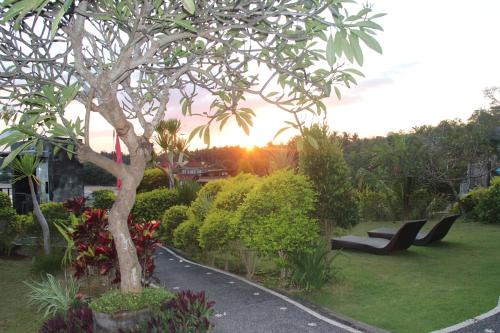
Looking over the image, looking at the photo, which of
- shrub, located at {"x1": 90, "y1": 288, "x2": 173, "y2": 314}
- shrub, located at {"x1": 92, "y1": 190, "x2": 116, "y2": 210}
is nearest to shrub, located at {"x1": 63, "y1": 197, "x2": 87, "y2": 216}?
shrub, located at {"x1": 90, "y1": 288, "x2": 173, "y2": 314}

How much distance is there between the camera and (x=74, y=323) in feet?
14.3

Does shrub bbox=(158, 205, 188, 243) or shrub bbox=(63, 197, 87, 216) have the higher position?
shrub bbox=(63, 197, 87, 216)

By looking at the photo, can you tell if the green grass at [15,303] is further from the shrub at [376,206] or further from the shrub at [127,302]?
the shrub at [376,206]

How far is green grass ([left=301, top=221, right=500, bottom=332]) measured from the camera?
584 centimetres

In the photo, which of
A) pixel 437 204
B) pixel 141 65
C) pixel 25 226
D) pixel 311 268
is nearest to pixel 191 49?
pixel 141 65

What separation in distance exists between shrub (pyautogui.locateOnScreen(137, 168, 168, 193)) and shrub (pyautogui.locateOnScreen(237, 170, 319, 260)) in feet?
37.1

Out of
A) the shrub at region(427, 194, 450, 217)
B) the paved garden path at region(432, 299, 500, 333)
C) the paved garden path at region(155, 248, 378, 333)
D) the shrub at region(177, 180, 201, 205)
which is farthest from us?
the shrub at region(427, 194, 450, 217)

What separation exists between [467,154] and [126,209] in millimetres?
17025

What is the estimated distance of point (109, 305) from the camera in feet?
13.8

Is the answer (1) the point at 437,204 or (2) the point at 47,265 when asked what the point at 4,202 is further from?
(1) the point at 437,204

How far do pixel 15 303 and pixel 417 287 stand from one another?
6760 millimetres

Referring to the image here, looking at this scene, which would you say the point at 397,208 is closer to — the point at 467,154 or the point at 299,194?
the point at 467,154

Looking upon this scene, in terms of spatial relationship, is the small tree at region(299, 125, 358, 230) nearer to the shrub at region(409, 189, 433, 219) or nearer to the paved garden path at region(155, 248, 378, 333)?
the paved garden path at region(155, 248, 378, 333)

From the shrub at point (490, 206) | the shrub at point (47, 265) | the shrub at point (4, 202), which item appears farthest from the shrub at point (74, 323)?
the shrub at point (490, 206)
